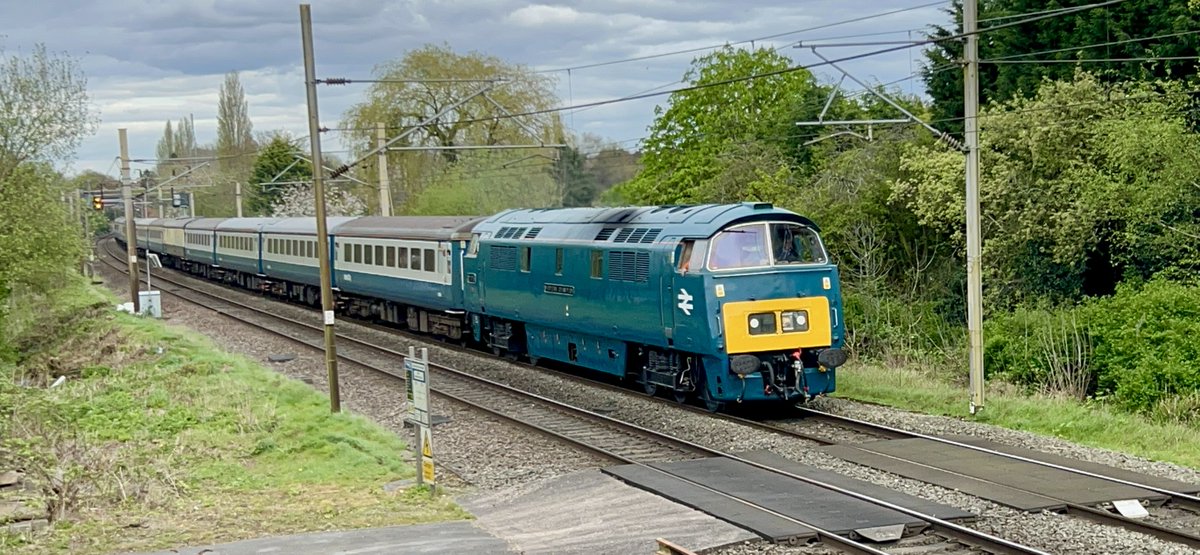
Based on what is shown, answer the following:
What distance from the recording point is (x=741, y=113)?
44250 mm

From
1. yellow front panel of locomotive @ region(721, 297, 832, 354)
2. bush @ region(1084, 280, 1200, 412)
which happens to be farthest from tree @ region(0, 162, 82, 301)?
bush @ region(1084, 280, 1200, 412)

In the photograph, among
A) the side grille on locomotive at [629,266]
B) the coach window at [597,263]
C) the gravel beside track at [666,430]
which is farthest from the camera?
the coach window at [597,263]

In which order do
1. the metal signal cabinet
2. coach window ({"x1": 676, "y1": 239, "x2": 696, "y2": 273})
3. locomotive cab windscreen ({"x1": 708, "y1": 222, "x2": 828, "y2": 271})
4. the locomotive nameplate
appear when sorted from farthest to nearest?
the locomotive nameplate
coach window ({"x1": 676, "y1": 239, "x2": 696, "y2": 273})
locomotive cab windscreen ({"x1": 708, "y1": 222, "x2": 828, "y2": 271})
the metal signal cabinet

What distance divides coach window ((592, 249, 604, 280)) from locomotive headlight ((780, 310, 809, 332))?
12.5 feet

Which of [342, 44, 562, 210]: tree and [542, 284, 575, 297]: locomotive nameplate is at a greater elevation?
[342, 44, 562, 210]: tree

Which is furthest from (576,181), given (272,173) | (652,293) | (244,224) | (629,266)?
(652,293)

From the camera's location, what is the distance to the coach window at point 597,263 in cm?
1975

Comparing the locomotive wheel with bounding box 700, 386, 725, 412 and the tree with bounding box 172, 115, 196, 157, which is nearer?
the locomotive wheel with bounding box 700, 386, 725, 412

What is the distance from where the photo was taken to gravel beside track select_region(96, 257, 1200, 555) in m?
10.3

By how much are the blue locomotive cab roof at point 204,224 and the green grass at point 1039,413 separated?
3896cm

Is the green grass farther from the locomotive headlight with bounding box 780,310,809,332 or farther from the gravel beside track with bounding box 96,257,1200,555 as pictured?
the locomotive headlight with bounding box 780,310,809,332

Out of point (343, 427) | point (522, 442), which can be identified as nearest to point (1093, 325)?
point (522, 442)

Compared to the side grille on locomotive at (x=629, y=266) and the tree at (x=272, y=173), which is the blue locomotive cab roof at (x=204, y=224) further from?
the side grille on locomotive at (x=629, y=266)

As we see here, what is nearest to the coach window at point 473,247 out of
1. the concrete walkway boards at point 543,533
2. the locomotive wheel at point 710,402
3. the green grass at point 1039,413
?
the green grass at point 1039,413
